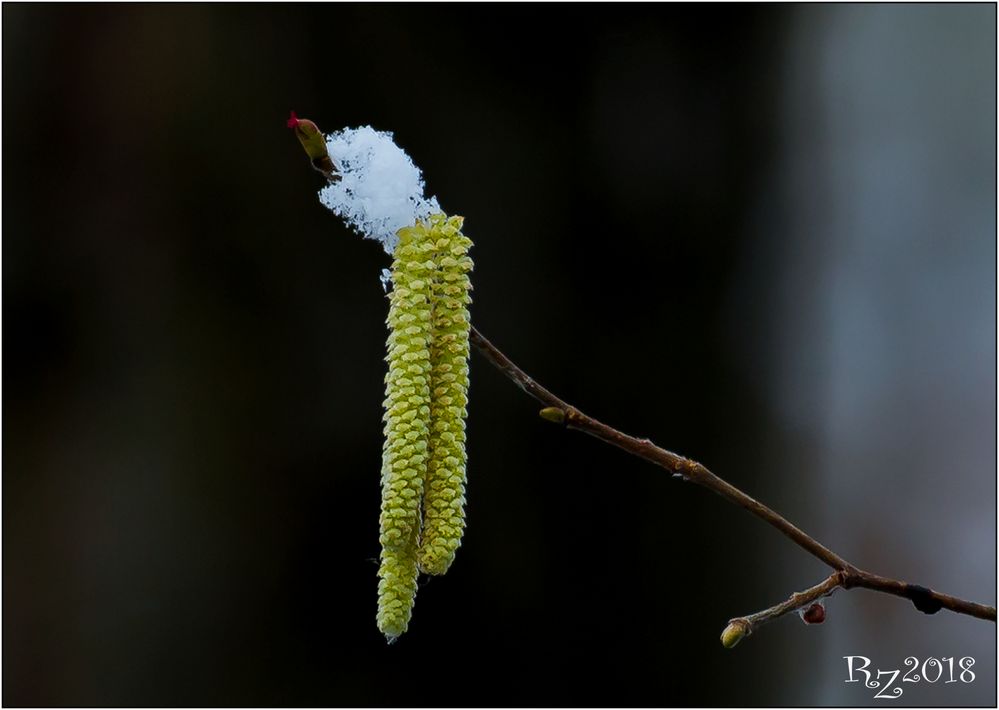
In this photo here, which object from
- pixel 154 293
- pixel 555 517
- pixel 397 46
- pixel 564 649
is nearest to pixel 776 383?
pixel 555 517

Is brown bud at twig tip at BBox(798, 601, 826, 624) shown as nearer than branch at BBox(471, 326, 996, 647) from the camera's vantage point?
No

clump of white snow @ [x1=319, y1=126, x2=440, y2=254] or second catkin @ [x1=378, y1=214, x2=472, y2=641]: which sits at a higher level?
clump of white snow @ [x1=319, y1=126, x2=440, y2=254]

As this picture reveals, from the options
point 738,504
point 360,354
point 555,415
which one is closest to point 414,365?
point 555,415

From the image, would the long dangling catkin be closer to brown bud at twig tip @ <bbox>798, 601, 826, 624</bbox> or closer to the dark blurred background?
brown bud at twig tip @ <bbox>798, 601, 826, 624</bbox>

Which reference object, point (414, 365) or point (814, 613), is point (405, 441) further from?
point (814, 613)

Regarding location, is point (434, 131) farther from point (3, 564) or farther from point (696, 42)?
point (3, 564)
